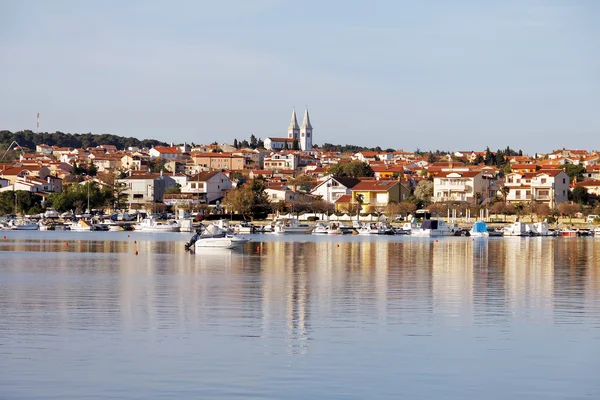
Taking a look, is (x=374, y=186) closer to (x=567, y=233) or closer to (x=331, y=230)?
(x=331, y=230)

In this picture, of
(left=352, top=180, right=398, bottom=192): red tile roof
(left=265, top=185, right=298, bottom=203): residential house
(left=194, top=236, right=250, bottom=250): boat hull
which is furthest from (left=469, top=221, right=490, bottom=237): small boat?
(left=265, top=185, right=298, bottom=203): residential house

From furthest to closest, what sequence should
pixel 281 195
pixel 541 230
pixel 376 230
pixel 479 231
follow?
pixel 281 195 → pixel 376 230 → pixel 541 230 → pixel 479 231

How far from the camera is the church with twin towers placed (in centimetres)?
16400

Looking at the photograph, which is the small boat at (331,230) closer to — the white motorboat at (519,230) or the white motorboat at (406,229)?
the white motorboat at (406,229)

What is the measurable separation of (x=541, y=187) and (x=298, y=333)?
66181 mm

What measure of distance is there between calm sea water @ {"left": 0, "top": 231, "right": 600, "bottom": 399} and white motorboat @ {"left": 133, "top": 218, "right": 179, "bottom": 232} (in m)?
37.6

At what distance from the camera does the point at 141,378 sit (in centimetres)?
1206

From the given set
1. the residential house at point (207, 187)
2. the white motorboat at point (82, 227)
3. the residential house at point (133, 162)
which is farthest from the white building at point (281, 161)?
the white motorboat at point (82, 227)

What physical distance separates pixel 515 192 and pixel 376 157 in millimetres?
66120

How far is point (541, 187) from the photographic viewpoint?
78.8m

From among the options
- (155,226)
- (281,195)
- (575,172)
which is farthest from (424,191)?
(155,226)

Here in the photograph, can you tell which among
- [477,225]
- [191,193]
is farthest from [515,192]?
[191,193]

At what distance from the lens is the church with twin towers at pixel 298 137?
164000 millimetres

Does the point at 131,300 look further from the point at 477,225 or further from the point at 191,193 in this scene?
the point at 191,193
